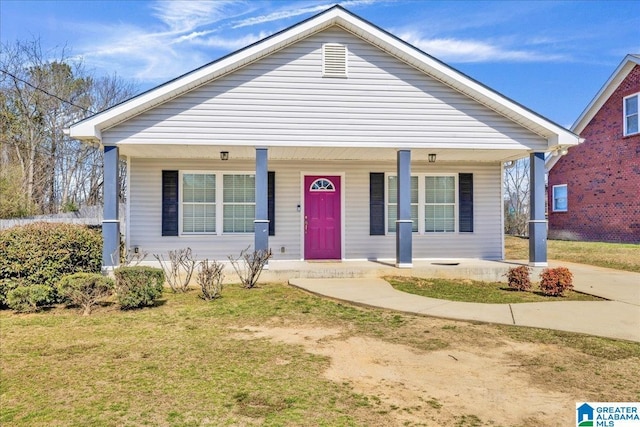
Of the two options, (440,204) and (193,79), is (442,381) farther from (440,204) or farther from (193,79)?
(440,204)

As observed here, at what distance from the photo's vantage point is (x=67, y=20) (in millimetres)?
21266

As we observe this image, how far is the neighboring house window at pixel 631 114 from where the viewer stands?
56.2 ft

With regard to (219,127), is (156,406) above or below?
below

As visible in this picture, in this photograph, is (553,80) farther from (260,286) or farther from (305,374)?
(305,374)

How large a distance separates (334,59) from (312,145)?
2081 mm

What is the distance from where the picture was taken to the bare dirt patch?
11.4ft

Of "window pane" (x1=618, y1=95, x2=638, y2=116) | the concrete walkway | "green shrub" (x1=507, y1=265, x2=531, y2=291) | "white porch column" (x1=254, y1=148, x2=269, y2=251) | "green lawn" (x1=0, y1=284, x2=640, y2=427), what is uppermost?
"window pane" (x1=618, y1=95, x2=638, y2=116)

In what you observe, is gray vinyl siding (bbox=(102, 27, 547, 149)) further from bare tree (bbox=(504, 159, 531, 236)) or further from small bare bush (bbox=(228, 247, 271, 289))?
bare tree (bbox=(504, 159, 531, 236))

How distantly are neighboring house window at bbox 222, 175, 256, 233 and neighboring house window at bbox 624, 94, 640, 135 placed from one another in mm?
14867

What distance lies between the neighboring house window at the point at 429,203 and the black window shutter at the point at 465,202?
0.17m

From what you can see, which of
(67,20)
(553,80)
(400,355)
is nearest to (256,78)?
(400,355)

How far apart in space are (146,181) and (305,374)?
354 inches

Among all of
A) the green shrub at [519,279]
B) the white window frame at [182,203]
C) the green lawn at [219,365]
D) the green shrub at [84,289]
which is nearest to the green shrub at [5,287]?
the green lawn at [219,365]

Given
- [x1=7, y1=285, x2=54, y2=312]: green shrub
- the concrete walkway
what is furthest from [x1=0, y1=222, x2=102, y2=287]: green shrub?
the concrete walkway
